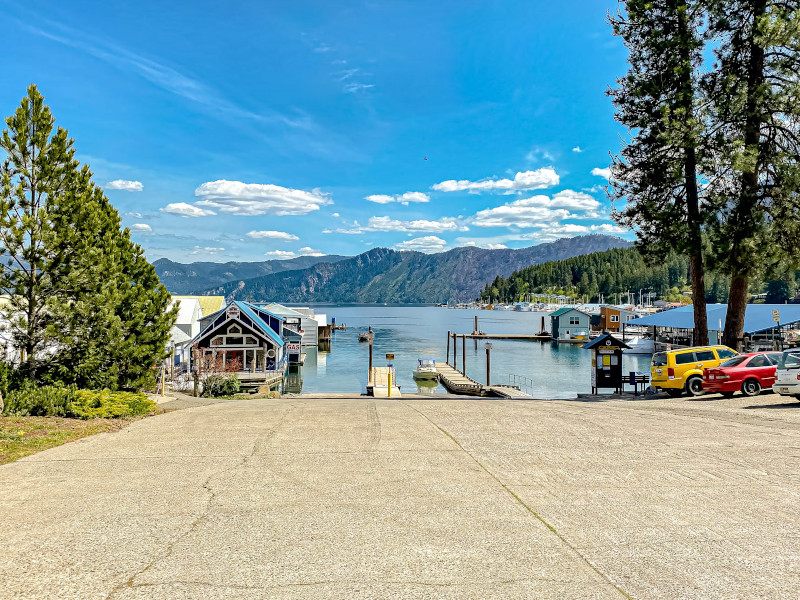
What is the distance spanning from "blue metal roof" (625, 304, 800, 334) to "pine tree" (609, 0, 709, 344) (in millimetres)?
29303

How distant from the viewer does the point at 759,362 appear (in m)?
21.2

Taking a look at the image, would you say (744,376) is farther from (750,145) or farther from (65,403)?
(65,403)

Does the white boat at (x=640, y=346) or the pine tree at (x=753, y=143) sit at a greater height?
the pine tree at (x=753, y=143)

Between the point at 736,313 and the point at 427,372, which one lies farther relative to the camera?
the point at 427,372

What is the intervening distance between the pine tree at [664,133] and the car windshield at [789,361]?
23.3ft

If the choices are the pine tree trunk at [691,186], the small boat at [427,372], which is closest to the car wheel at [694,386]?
the pine tree trunk at [691,186]

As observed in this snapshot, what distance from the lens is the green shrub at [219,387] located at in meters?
37.6

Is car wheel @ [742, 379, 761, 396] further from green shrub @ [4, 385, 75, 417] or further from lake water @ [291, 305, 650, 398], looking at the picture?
lake water @ [291, 305, 650, 398]

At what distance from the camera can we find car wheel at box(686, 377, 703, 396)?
2339 centimetres

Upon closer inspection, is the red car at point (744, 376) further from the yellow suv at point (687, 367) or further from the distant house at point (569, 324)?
the distant house at point (569, 324)

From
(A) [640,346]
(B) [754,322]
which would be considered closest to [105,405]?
(B) [754,322]

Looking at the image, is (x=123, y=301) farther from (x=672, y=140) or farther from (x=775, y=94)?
(x=775, y=94)

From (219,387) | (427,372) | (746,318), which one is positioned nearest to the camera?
(219,387)

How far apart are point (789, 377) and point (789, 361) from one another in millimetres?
952
